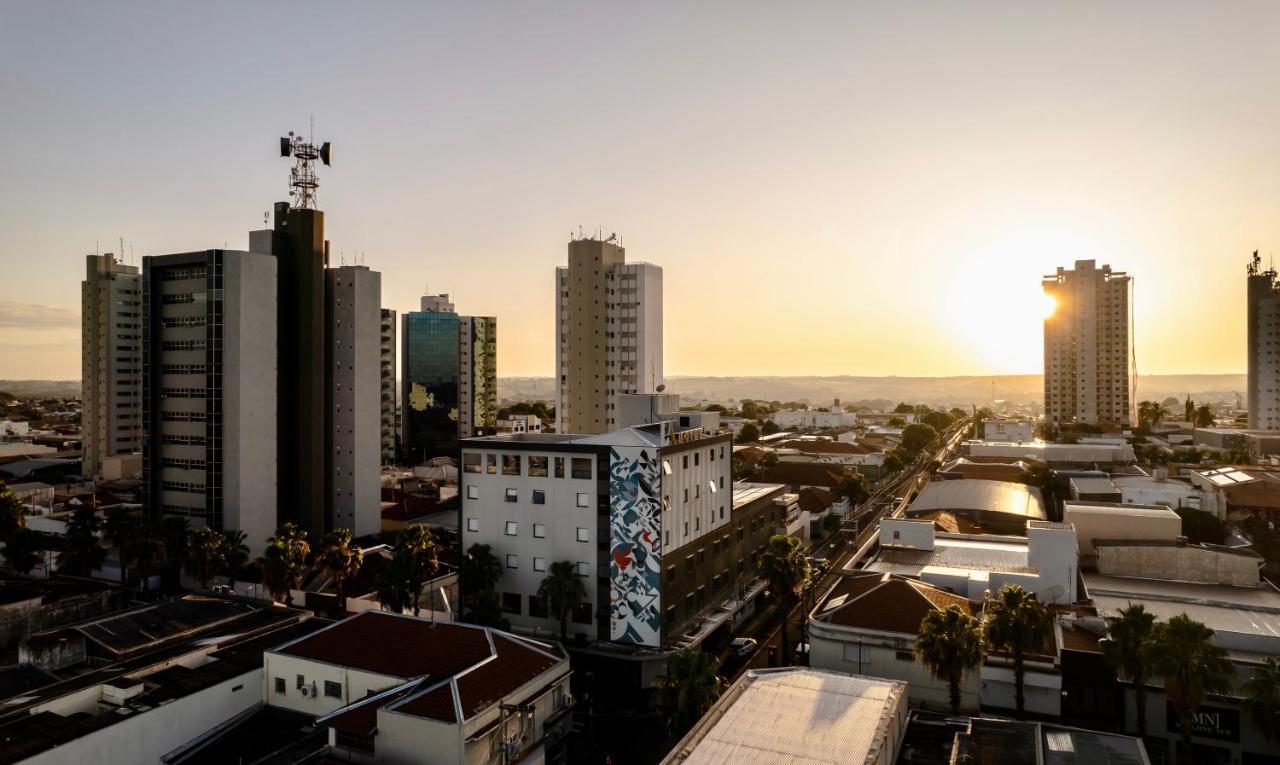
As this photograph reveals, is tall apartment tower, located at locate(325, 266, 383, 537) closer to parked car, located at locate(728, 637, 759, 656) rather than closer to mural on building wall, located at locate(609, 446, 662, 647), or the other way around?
mural on building wall, located at locate(609, 446, 662, 647)

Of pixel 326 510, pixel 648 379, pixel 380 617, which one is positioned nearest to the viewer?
pixel 380 617

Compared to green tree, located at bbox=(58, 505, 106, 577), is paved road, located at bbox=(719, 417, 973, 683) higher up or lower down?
lower down

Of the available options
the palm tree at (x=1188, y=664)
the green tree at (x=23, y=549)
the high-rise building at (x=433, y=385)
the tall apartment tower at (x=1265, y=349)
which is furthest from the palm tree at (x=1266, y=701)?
the tall apartment tower at (x=1265, y=349)

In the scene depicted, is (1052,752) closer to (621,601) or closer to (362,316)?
(621,601)

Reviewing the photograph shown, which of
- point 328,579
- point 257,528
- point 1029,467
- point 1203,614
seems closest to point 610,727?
point 328,579

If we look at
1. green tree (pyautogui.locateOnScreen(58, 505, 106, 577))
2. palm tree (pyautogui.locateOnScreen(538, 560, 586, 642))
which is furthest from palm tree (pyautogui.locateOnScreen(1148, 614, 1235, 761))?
green tree (pyautogui.locateOnScreen(58, 505, 106, 577))

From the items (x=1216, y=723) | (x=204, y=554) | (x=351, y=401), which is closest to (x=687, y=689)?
(x=1216, y=723)
